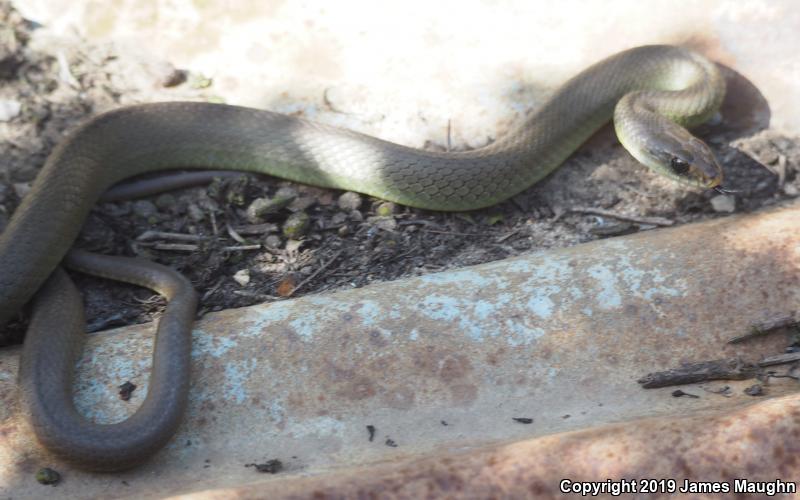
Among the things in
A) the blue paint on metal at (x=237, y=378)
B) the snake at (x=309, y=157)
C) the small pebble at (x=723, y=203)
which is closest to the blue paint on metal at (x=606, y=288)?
the snake at (x=309, y=157)

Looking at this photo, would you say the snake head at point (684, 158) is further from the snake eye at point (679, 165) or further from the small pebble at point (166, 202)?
the small pebble at point (166, 202)

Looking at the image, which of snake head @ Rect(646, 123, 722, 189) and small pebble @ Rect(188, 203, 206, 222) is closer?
snake head @ Rect(646, 123, 722, 189)

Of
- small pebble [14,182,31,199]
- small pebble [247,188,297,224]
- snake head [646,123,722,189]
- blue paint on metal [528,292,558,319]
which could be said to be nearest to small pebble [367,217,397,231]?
small pebble [247,188,297,224]

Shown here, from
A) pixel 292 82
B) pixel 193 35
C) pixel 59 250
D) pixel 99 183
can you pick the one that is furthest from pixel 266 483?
pixel 193 35

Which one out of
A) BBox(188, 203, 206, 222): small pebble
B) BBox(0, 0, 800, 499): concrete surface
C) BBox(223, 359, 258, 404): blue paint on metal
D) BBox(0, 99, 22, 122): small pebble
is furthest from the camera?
BBox(0, 99, 22, 122): small pebble

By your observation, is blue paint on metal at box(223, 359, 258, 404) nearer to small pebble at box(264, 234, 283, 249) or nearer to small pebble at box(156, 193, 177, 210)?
small pebble at box(264, 234, 283, 249)

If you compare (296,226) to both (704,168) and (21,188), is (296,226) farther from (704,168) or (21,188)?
(704,168)
